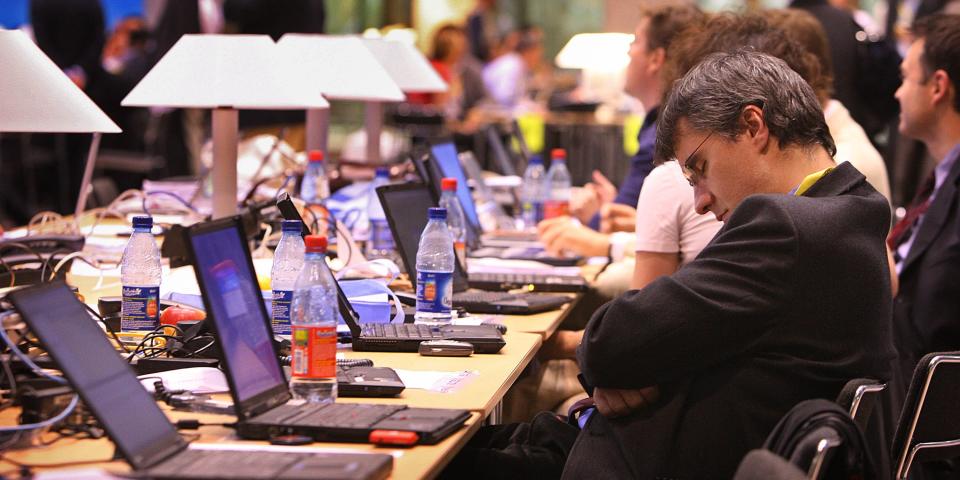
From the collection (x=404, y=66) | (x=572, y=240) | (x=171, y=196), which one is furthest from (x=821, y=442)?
(x=404, y=66)

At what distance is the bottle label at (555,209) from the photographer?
481 centimetres

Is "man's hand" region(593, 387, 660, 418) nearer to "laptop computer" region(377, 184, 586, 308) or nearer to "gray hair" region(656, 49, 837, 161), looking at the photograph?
"gray hair" region(656, 49, 837, 161)

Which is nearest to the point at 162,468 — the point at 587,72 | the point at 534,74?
the point at 587,72

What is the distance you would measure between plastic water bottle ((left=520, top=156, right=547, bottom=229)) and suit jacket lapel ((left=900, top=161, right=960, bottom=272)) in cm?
170

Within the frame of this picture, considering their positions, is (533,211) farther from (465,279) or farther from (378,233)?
(465,279)

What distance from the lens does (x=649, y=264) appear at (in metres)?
3.09

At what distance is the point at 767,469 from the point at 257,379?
80 centimetres

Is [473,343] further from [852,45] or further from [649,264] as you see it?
[852,45]

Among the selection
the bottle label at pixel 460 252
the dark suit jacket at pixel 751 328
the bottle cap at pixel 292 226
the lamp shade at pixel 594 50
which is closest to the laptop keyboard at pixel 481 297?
the bottle label at pixel 460 252

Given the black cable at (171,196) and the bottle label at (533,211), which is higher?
the black cable at (171,196)

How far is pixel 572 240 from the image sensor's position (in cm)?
399

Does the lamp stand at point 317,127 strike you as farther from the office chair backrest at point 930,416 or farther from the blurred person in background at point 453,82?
the blurred person in background at point 453,82

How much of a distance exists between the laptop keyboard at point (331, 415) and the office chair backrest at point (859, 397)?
2.29ft

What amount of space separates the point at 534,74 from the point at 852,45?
8.30m
